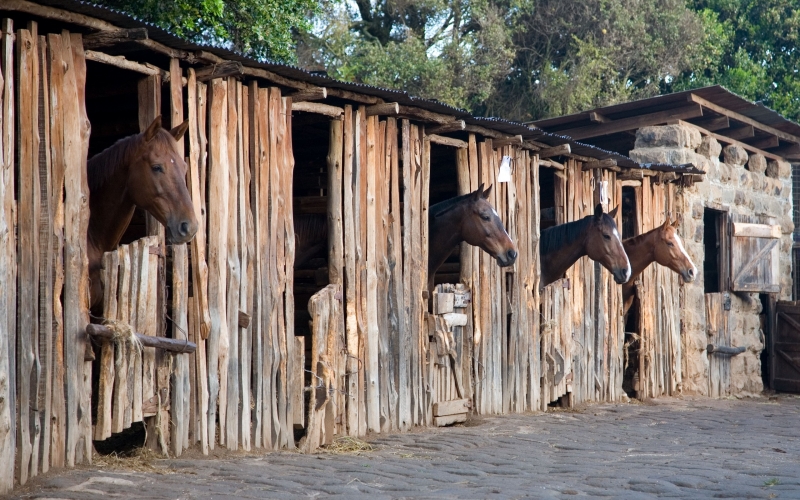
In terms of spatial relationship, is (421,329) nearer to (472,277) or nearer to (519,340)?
(472,277)

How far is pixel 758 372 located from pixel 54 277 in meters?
12.7

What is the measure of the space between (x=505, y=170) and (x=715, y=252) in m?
6.77

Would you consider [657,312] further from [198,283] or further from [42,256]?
[42,256]

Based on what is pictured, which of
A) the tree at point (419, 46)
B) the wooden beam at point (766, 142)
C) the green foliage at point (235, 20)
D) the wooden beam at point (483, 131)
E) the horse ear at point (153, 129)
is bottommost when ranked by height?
the horse ear at point (153, 129)

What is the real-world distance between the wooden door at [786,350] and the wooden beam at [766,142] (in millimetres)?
2670

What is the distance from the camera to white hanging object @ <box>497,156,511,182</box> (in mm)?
10383

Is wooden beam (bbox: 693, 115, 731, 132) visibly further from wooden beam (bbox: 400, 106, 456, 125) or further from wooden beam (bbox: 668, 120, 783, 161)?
wooden beam (bbox: 400, 106, 456, 125)

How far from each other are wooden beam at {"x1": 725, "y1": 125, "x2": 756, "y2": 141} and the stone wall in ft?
0.66

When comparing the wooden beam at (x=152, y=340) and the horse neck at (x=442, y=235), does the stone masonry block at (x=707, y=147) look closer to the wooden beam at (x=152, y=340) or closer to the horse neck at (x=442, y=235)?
the horse neck at (x=442, y=235)

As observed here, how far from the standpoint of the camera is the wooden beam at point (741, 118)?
44.5ft

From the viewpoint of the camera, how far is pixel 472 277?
1005 cm

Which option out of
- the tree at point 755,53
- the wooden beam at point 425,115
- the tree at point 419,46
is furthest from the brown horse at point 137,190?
the tree at point 755,53

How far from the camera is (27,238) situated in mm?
5609

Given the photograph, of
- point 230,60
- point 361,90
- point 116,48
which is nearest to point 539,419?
point 361,90
